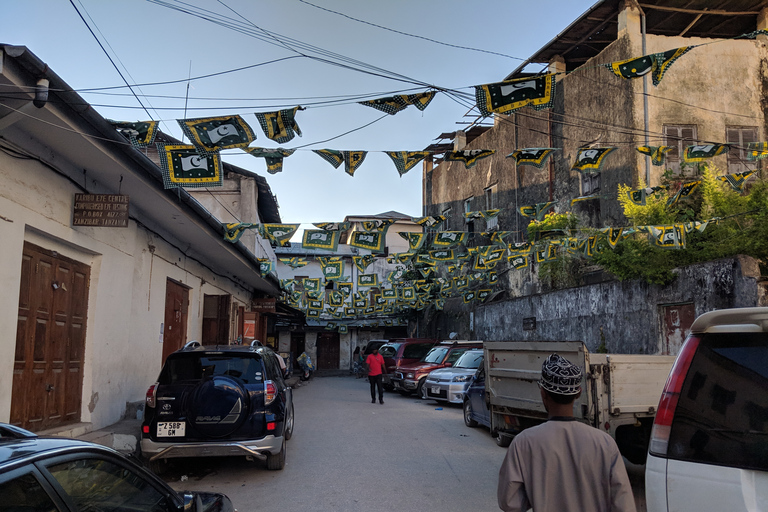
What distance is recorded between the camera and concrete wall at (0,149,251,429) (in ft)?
24.4

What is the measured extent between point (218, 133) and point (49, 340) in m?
3.95

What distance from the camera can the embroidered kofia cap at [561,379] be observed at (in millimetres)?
2957

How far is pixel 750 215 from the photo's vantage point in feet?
44.1

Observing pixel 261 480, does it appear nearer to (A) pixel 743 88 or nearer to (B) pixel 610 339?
(B) pixel 610 339

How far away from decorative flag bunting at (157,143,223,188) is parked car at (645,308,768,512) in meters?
8.06

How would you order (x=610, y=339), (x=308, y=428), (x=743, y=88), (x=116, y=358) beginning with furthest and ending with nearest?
(x=743, y=88) < (x=610, y=339) < (x=308, y=428) < (x=116, y=358)

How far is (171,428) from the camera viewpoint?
24.3 ft

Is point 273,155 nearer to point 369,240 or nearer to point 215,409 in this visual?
point 215,409

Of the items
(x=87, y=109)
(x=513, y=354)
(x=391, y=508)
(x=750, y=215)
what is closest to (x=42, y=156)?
(x=87, y=109)

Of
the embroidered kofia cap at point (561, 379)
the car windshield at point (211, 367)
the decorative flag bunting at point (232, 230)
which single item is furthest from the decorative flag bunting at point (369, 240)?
the embroidered kofia cap at point (561, 379)

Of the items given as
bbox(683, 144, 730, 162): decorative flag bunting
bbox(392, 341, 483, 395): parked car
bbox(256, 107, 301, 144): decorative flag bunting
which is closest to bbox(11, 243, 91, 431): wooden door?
bbox(256, 107, 301, 144): decorative flag bunting

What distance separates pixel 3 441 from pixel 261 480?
558cm

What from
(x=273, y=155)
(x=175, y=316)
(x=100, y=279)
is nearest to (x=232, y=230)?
(x=175, y=316)

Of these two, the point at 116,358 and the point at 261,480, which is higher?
the point at 116,358
